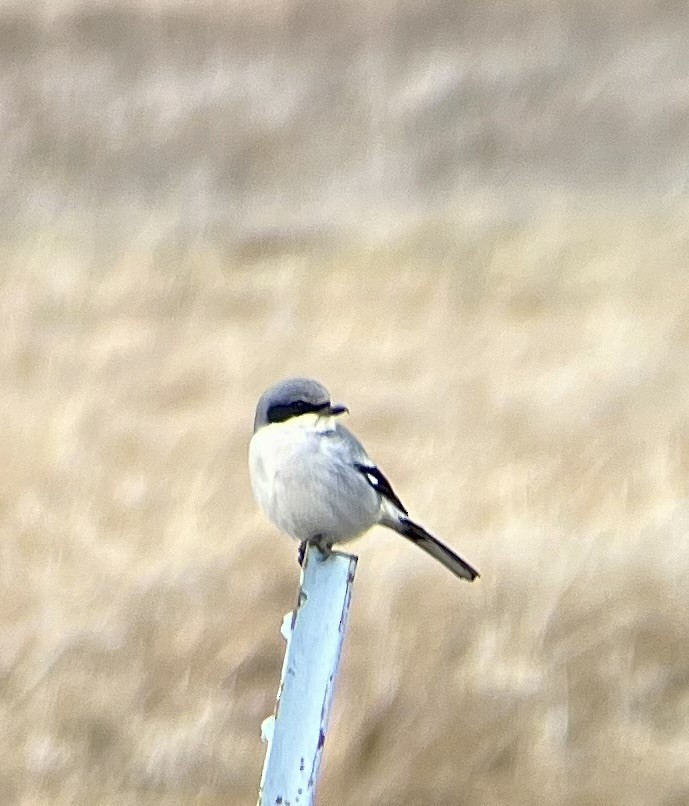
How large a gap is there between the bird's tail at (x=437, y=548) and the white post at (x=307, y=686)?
550mm

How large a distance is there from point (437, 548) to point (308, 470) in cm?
29

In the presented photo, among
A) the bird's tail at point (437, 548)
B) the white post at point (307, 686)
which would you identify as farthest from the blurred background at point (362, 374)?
the white post at point (307, 686)

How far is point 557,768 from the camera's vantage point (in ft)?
9.45

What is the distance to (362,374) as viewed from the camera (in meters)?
3.71

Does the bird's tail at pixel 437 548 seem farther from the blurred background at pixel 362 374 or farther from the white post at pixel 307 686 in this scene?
the blurred background at pixel 362 374

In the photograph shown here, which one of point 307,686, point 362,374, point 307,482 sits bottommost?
point 307,686

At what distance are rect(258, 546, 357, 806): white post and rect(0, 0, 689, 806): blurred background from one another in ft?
6.03

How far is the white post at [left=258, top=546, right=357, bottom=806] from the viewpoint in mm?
1189

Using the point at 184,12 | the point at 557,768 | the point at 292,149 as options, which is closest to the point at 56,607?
the point at 557,768

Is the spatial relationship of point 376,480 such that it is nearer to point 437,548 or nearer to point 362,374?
point 437,548

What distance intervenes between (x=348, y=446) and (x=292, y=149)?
251 centimetres

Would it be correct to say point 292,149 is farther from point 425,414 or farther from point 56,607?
point 56,607

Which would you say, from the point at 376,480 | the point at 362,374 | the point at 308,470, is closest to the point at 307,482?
the point at 308,470

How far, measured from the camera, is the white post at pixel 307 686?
119cm
